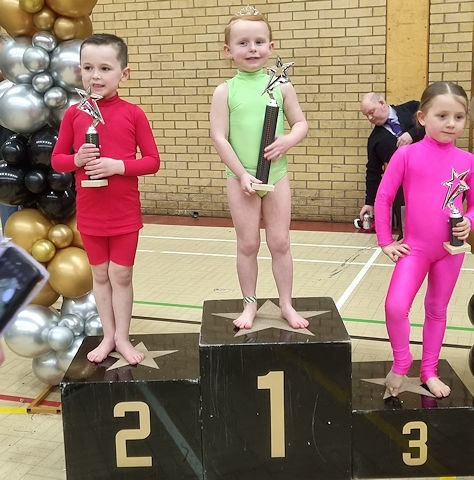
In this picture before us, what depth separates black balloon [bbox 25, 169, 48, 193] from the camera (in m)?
3.09

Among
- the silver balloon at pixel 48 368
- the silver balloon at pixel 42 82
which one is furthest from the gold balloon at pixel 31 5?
the silver balloon at pixel 48 368

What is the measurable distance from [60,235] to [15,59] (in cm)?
87

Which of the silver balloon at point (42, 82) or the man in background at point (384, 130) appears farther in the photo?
the man in background at point (384, 130)

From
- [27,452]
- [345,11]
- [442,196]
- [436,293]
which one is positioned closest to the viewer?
[442,196]

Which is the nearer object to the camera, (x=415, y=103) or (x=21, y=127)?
(x=21, y=127)

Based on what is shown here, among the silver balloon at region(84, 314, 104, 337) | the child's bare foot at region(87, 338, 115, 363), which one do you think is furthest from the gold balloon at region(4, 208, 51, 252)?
the child's bare foot at region(87, 338, 115, 363)

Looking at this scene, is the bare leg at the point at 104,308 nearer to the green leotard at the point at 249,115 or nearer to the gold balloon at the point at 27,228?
the gold balloon at the point at 27,228

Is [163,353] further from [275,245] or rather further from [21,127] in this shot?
[21,127]

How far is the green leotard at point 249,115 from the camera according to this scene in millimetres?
2559

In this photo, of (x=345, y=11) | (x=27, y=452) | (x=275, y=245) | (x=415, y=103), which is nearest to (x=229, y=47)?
(x=275, y=245)

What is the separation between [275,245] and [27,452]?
1.43m

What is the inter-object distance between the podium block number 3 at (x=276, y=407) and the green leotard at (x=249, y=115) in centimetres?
78

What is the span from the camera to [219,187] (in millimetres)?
7504

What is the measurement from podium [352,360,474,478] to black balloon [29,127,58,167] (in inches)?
71.4
